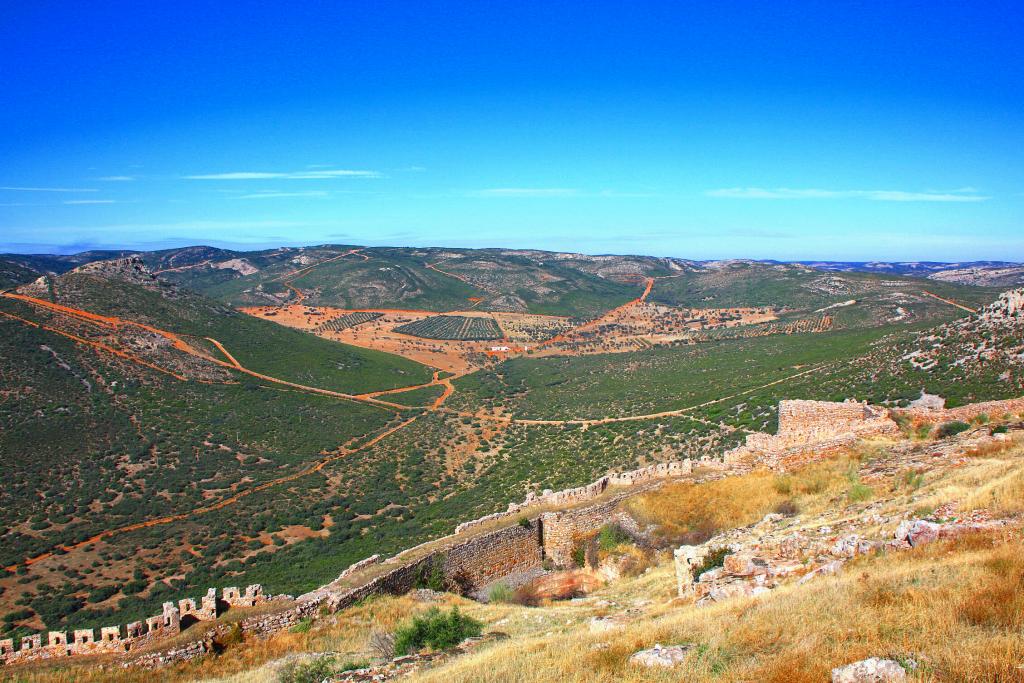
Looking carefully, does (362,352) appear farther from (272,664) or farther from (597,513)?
(272,664)

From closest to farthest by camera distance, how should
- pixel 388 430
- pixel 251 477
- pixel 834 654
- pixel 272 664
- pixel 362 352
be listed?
pixel 834 654 → pixel 272 664 → pixel 251 477 → pixel 388 430 → pixel 362 352

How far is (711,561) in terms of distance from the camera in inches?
415

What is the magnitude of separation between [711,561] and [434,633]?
4.94 m

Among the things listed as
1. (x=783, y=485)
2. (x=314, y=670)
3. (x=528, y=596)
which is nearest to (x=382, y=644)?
(x=314, y=670)

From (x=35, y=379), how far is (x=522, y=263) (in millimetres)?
147003

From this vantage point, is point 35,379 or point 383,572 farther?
point 35,379

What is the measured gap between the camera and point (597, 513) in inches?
695

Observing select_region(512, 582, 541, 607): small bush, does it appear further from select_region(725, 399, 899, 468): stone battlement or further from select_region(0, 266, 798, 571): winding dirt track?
select_region(0, 266, 798, 571): winding dirt track

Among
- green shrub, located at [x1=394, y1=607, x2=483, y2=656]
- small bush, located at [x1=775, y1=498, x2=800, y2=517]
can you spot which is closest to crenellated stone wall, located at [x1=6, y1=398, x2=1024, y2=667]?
small bush, located at [x1=775, y1=498, x2=800, y2=517]

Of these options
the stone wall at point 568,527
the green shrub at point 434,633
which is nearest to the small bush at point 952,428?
the stone wall at point 568,527

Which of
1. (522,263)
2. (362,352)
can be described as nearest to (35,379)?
(362,352)

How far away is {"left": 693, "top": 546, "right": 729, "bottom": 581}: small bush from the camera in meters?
10.4

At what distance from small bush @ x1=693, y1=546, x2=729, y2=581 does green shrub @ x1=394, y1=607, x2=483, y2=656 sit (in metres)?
4.00

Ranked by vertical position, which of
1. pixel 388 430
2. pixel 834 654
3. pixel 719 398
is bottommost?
pixel 388 430
